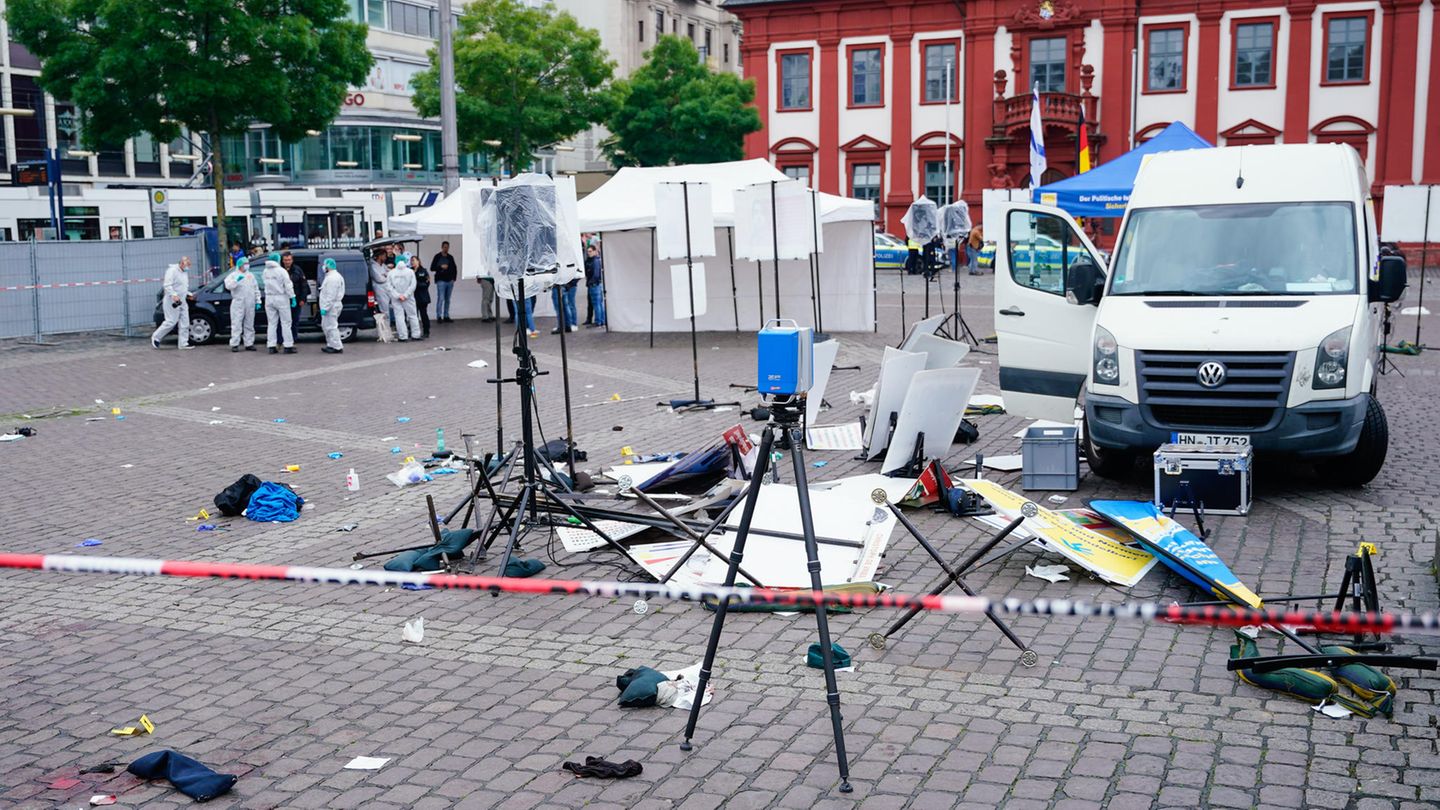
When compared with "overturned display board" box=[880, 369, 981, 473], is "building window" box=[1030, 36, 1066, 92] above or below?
above

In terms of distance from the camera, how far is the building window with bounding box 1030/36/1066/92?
50.1 metres

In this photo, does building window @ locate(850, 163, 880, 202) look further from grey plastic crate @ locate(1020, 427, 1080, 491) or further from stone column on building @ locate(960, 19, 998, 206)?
grey plastic crate @ locate(1020, 427, 1080, 491)

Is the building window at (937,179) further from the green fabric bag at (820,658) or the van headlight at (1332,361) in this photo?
the green fabric bag at (820,658)

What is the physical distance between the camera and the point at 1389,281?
400 inches

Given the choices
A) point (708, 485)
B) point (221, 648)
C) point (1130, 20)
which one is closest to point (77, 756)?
point (221, 648)

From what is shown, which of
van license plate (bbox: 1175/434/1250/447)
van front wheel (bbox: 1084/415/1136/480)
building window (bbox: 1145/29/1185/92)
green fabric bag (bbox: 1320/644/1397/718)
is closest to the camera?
green fabric bag (bbox: 1320/644/1397/718)

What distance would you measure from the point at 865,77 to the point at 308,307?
110ft

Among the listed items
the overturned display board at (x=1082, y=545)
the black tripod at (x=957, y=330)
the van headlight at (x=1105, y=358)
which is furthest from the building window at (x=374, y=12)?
the overturned display board at (x=1082, y=545)

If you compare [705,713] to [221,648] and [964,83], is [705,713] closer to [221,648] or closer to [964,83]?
[221,648]

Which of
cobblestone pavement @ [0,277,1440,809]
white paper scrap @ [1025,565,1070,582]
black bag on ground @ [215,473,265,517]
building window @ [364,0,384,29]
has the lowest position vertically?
cobblestone pavement @ [0,277,1440,809]

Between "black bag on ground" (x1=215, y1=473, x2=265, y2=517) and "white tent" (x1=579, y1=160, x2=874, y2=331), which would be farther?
"white tent" (x1=579, y1=160, x2=874, y2=331)

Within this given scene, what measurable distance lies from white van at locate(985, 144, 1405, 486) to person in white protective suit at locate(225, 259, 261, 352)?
1558 cm

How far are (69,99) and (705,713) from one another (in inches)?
1201

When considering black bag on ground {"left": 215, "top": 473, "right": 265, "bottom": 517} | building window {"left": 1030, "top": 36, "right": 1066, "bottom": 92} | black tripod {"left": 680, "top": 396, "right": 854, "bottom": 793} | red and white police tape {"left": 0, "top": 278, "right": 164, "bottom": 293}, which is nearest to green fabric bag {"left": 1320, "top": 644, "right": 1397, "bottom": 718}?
black tripod {"left": 680, "top": 396, "right": 854, "bottom": 793}
